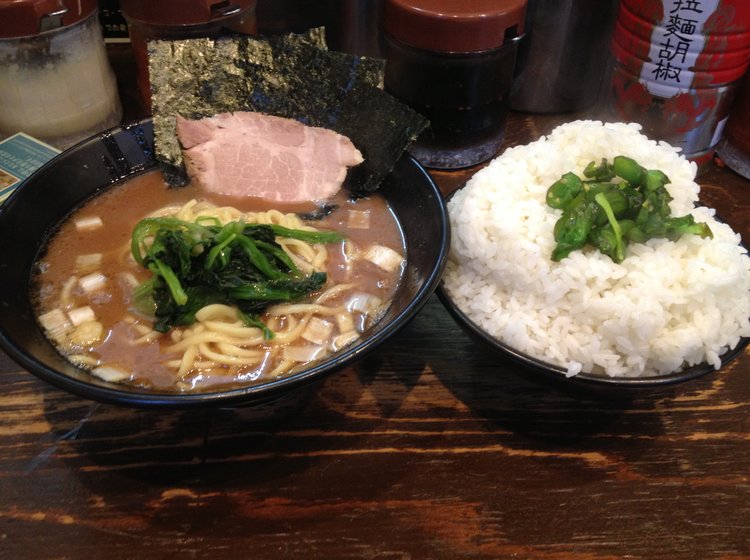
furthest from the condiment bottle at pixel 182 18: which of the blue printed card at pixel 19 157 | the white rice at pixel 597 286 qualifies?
the white rice at pixel 597 286

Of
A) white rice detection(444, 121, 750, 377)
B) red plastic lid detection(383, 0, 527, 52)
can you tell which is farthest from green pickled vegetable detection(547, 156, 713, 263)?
red plastic lid detection(383, 0, 527, 52)

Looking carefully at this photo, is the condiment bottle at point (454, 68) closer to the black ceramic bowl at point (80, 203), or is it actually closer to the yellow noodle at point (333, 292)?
the black ceramic bowl at point (80, 203)

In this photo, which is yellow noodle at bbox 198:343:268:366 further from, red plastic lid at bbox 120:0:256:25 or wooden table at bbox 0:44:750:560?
red plastic lid at bbox 120:0:256:25

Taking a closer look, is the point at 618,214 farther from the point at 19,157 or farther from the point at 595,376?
the point at 19,157

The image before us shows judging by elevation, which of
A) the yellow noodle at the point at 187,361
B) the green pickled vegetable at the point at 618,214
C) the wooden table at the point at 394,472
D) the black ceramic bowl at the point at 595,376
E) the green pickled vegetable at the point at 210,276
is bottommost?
the wooden table at the point at 394,472

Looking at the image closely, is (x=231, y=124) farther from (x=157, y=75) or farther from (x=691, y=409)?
(x=691, y=409)

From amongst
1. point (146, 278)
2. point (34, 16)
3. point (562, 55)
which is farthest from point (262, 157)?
point (562, 55)
